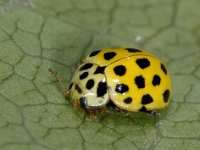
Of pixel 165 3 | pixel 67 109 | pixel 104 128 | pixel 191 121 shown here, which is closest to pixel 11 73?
pixel 67 109

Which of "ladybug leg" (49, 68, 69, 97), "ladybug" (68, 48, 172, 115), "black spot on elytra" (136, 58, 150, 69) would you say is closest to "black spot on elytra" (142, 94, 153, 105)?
"ladybug" (68, 48, 172, 115)

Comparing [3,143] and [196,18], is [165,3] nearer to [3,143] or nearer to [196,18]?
[196,18]

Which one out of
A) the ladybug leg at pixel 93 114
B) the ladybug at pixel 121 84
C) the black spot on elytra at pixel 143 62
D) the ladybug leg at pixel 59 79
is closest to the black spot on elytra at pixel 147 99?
the ladybug at pixel 121 84

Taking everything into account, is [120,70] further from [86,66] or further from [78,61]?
[78,61]

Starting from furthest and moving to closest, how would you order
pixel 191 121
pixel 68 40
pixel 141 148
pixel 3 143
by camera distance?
pixel 68 40 < pixel 191 121 < pixel 141 148 < pixel 3 143

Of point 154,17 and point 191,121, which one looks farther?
point 154,17

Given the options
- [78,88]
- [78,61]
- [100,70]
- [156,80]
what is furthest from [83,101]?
[78,61]

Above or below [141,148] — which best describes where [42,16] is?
above
